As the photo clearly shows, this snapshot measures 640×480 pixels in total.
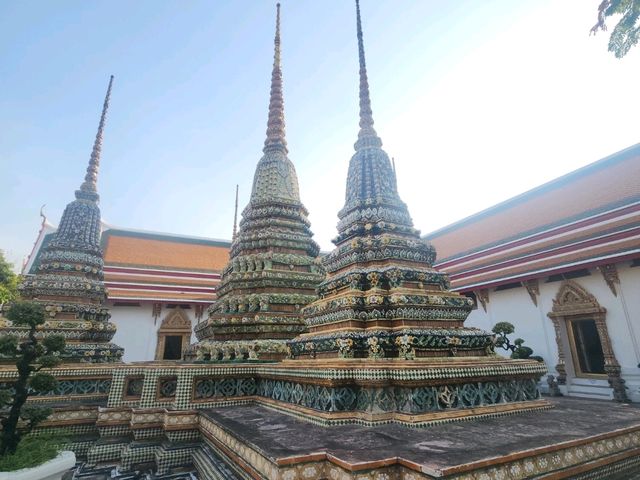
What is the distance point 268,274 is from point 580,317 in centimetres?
951

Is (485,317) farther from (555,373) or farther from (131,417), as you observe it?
(131,417)

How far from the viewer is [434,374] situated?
13.1ft

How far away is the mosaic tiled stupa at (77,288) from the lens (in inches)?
309

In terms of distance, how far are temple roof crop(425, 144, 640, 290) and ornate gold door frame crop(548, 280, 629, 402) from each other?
3.22 ft

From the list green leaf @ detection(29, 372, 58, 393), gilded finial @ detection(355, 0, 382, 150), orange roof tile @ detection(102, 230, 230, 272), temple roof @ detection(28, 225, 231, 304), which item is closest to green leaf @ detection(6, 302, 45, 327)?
green leaf @ detection(29, 372, 58, 393)

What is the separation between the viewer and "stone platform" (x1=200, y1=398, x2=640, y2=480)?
8.14 ft

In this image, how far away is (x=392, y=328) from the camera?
4.91m

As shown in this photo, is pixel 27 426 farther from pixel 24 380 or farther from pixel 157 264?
pixel 157 264

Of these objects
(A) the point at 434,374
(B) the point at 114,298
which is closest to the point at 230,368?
(A) the point at 434,374

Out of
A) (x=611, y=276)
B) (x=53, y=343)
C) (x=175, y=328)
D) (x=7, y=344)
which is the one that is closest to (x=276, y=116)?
(x=53, y=343)

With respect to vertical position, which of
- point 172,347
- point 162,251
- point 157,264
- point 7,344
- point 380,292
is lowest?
point 7,344

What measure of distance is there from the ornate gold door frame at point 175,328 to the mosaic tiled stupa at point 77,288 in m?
8.24

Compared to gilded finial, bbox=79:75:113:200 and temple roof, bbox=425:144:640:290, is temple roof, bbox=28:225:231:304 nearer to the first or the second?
gilded finial, bbox=79:75:113:200

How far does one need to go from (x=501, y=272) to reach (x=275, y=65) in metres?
10.2
